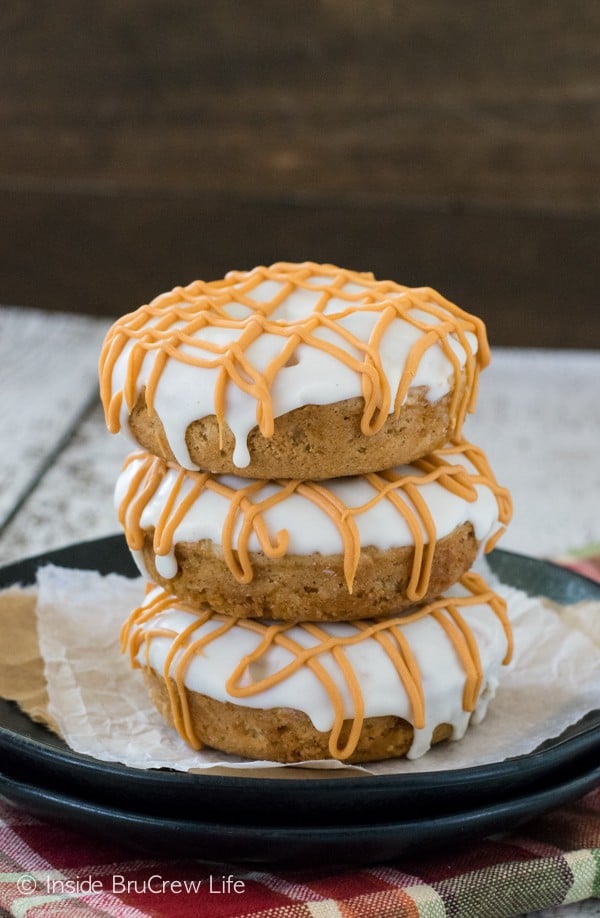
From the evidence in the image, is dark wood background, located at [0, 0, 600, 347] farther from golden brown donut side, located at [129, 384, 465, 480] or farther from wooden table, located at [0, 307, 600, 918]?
golden brown donut side, located at [129, 384, 465, 480]

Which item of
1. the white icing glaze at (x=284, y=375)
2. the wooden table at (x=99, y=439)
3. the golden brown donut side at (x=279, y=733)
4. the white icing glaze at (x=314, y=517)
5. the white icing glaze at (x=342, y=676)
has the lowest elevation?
the wooden table at (x=99, y=439)

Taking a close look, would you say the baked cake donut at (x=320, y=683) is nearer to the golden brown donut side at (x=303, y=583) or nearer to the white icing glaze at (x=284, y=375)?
the golden brown donut side at (x=303, y=583)

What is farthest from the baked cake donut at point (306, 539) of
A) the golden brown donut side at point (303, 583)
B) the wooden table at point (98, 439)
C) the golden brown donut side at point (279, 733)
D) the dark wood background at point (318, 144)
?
the dark wood background at point (318, 144)

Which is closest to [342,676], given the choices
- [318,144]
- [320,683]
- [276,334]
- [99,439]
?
[320,683]

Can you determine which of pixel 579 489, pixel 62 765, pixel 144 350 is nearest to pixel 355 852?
pixel 62 765

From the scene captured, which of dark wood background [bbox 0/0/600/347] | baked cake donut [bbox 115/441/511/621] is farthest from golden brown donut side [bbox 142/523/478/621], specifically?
dark wood background [bbox 0/0/600/347]

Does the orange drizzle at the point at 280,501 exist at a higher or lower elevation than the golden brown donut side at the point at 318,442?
lower

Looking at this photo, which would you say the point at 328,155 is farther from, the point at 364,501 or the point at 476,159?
the point at 364,501

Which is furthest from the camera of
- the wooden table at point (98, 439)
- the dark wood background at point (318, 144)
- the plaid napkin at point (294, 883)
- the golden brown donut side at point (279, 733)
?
the dark wood background at point (318, 144)
